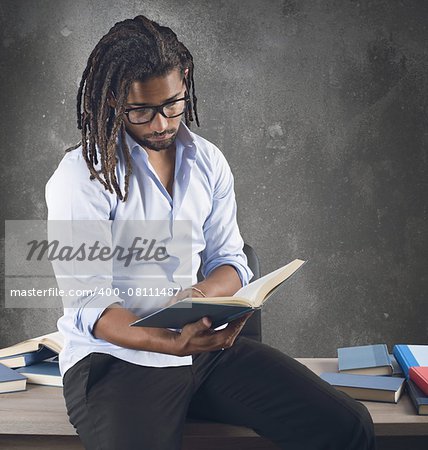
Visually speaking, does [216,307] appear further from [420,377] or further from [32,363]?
[32,363]

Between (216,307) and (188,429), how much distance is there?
344 millimetres

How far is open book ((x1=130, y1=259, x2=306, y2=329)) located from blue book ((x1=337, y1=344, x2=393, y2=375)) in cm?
40

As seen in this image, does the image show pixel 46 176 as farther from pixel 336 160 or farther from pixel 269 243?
pixel 336 160

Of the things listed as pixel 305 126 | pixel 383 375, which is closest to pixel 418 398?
pixel 383 375

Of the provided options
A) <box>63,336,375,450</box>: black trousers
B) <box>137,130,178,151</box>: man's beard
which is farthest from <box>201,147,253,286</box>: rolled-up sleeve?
<box>63,336,375,450</box>: black trousers

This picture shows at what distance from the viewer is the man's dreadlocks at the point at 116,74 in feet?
5.52

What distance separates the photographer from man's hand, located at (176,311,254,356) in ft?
4.83

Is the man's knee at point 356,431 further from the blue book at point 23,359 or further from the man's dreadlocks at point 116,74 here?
the blue book at point 23,359

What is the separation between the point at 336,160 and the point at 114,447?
2.18 metres

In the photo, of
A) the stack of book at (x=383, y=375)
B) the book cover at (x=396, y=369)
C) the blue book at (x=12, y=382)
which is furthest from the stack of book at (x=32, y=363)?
the book cover at (x=396, y=369)

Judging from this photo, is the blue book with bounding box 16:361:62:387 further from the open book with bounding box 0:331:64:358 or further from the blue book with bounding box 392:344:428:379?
the blue book with bounding box 392:344:428:379

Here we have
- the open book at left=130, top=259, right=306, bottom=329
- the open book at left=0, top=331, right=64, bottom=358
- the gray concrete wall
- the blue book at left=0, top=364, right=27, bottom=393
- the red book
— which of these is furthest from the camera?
the gray concrete wall

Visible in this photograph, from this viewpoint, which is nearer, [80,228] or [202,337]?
[202,337]

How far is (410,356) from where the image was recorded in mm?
1791
